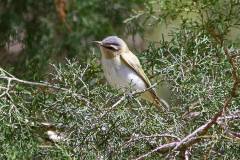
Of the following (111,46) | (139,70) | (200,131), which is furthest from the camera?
(111,46)

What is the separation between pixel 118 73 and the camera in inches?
170

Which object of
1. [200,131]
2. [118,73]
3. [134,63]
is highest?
[200,131]

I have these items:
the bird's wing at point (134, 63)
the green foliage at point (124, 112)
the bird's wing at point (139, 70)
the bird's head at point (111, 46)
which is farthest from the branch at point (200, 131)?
the bird's head at point (111, 46)

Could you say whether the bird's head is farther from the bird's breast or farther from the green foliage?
the green foliage

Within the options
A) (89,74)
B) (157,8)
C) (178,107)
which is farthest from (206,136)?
(157,8)

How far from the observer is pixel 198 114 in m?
2.97

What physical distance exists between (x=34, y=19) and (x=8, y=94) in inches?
86.0

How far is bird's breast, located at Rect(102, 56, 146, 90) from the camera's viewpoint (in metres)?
4.14

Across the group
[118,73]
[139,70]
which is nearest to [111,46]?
[118,73]

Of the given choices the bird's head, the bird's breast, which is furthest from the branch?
the bird's head

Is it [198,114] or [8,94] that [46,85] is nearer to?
[8,94]

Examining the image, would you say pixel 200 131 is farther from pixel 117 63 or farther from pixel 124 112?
pixel 117 63

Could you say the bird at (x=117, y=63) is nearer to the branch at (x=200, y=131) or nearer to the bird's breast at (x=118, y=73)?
the bird's breast at (x=118, y=73)

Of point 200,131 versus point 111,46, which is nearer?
point 200,131
